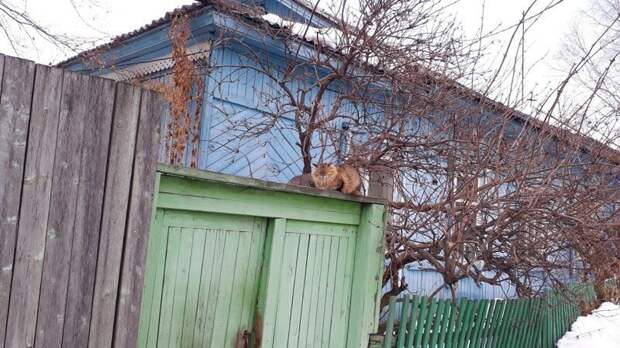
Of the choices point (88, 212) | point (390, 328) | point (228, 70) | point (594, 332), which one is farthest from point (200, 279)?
point (594, 332)

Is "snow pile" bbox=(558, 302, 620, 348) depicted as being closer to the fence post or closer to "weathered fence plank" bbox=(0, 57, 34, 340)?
the fence post

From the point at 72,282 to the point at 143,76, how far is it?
6296 millimetres

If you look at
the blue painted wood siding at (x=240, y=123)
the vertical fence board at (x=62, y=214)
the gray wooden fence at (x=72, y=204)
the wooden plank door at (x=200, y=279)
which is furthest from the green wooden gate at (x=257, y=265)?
the blue painted wood siding at (x=240, y=123)

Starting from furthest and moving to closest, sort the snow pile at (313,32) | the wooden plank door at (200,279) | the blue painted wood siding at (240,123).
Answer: the blue painted wood siding at (240,123), the snow pile at (313,32), the wooden plank door at (200,279)

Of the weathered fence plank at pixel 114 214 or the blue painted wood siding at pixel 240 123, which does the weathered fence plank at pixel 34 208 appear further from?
the blue painted wood siding at pixel 240 123

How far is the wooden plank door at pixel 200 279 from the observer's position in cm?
269

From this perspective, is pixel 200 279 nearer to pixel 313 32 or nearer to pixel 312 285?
pixel 312 285

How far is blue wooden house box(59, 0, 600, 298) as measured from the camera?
647cm

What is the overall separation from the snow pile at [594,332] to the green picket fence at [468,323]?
2.28ft

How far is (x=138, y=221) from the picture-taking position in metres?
2.35

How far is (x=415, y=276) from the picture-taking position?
9578 millimetres

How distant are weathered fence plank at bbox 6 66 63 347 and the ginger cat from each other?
7.10ft

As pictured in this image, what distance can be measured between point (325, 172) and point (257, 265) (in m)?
1.13

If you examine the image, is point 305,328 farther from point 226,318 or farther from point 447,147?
point 447,147
